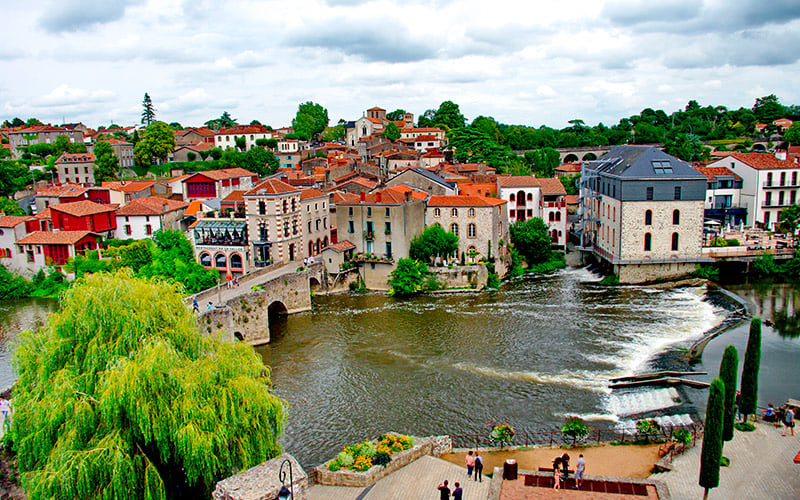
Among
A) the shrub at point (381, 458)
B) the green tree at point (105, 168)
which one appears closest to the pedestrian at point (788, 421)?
the shrub at point (381, 458)

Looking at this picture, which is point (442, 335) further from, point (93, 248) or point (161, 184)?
point (161, 184)

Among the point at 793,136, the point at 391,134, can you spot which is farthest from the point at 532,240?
the point at 793,136

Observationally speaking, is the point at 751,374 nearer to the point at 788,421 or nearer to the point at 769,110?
the point at 788,421

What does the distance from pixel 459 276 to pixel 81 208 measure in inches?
1415

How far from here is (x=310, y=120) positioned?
133 metres

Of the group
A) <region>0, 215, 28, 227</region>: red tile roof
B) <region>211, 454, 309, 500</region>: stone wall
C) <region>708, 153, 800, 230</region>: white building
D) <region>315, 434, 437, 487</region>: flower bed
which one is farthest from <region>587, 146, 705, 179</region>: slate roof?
<region>0, 215, 28, 227</region>: red tile roof

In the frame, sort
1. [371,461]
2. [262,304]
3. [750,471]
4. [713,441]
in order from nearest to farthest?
[713,441] < [750,471] < [371,461] < [262,304]

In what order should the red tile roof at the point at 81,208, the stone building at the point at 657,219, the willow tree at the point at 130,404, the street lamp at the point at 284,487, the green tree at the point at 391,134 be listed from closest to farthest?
the street lamp at the point at 284,487 → the willow tree at the point at 130,404 → the stone building at the point at 657,219 → the red tile roof at the point at 81,208 → the green tree at the point at 391,134

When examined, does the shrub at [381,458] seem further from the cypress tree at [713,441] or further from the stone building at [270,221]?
the stone building at [270,221]

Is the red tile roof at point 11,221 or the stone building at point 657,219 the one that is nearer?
the stone building at point 657,219

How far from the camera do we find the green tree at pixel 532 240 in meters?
56.3

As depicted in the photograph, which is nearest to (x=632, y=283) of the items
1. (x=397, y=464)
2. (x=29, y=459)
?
(x=397, y=464)

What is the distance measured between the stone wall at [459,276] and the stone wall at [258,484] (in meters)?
32.7

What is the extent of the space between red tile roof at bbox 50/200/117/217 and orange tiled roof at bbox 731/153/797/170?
64.0 metres
